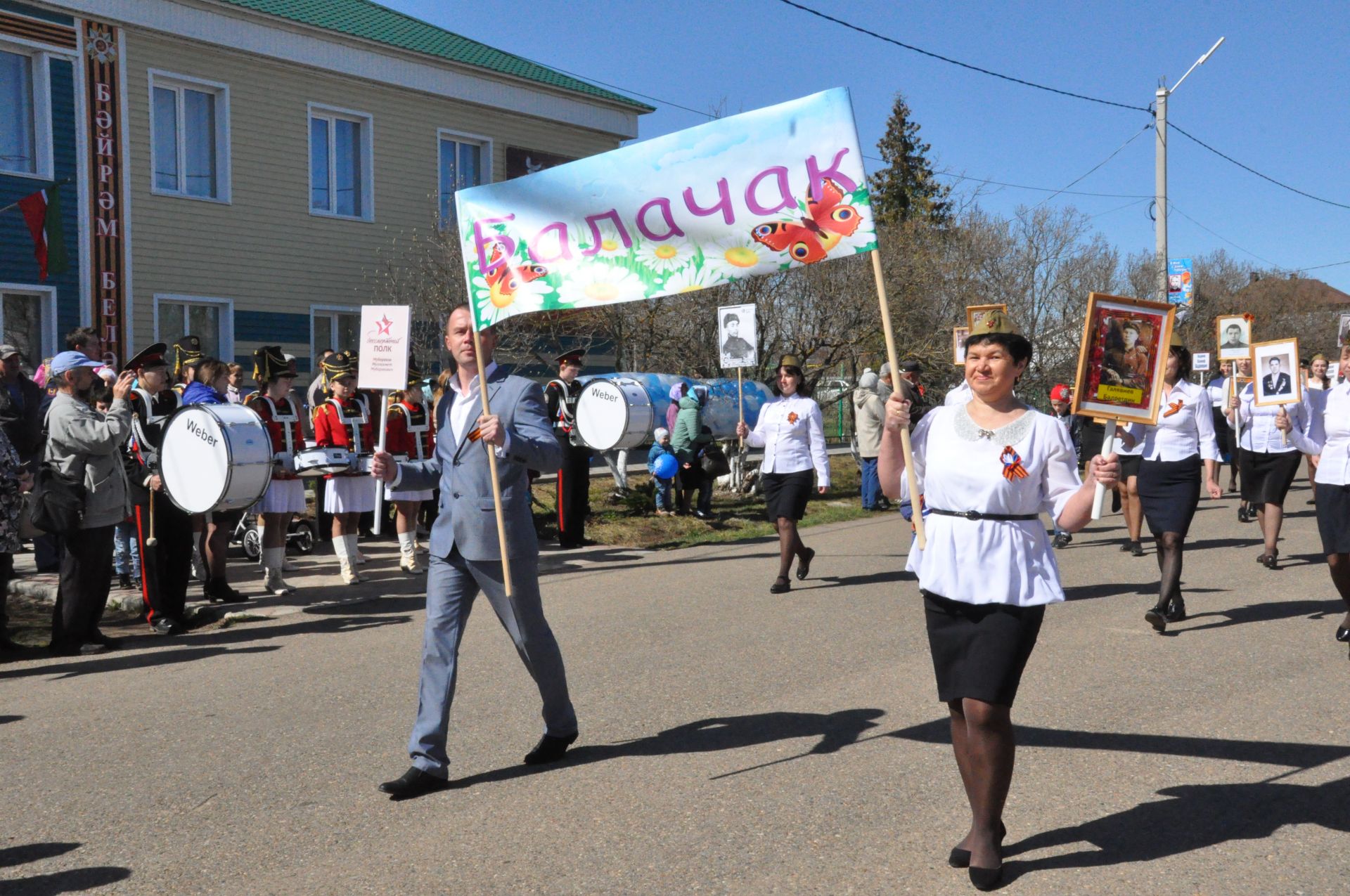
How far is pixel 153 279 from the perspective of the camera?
20.8m

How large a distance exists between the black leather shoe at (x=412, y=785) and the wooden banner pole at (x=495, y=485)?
2.74 feet

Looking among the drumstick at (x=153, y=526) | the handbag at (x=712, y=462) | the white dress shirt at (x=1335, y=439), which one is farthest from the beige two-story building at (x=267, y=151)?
the white dress shirt at (x=1335, y=439)

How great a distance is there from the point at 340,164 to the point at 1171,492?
721 inches

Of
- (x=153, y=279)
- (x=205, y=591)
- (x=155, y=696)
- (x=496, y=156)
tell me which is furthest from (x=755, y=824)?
(x=496, y=156)

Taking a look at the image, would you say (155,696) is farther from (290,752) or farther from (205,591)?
(205,591)

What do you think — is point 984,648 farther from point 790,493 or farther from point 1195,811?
point 790,493

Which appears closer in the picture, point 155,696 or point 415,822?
point 415,822

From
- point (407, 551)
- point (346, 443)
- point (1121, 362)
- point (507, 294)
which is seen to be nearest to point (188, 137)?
point (407, 551)

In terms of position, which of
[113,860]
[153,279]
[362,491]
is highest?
[153,279]

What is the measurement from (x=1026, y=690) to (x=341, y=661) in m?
4.28

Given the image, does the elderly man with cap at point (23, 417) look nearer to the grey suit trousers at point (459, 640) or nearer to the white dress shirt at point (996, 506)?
A: the grey suit trousers at point (459, 640)

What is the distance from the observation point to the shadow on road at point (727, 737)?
227 inches

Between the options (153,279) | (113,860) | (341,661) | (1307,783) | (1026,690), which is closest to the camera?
(113,860)

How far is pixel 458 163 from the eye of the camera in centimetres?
2556
